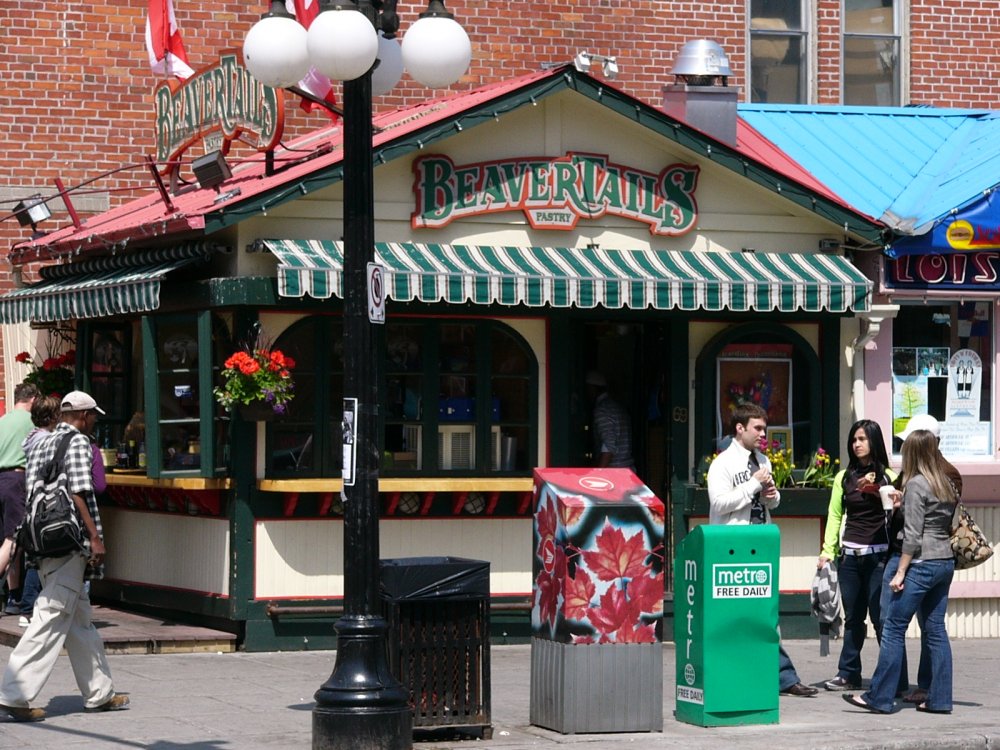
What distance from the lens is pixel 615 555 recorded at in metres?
9.77

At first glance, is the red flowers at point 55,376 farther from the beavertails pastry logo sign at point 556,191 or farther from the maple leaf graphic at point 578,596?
the maple leaf graphic at point 578,596

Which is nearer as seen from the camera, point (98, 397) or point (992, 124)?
point (98, 397)

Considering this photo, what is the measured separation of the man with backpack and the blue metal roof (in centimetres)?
718

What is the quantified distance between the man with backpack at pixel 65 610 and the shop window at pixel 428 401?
2.97m

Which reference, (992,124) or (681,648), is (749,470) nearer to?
(681,648)

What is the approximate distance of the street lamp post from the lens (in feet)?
28.9

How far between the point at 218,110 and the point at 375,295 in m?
5.16

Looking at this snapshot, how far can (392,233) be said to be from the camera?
13.2 m

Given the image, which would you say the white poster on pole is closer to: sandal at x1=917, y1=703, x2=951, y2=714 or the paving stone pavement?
the paving stone pavement

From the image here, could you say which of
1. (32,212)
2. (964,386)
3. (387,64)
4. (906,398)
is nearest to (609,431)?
(906,398)

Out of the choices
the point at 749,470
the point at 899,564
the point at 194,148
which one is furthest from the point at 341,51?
the point at 194,148

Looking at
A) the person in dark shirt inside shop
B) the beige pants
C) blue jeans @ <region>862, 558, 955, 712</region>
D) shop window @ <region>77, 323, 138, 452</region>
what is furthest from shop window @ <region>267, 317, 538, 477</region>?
blue jeans @ <region>862, 558, 955, 712</region>

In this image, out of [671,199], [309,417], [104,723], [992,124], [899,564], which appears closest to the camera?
[104,723]

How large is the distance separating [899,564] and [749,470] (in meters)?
1.09
